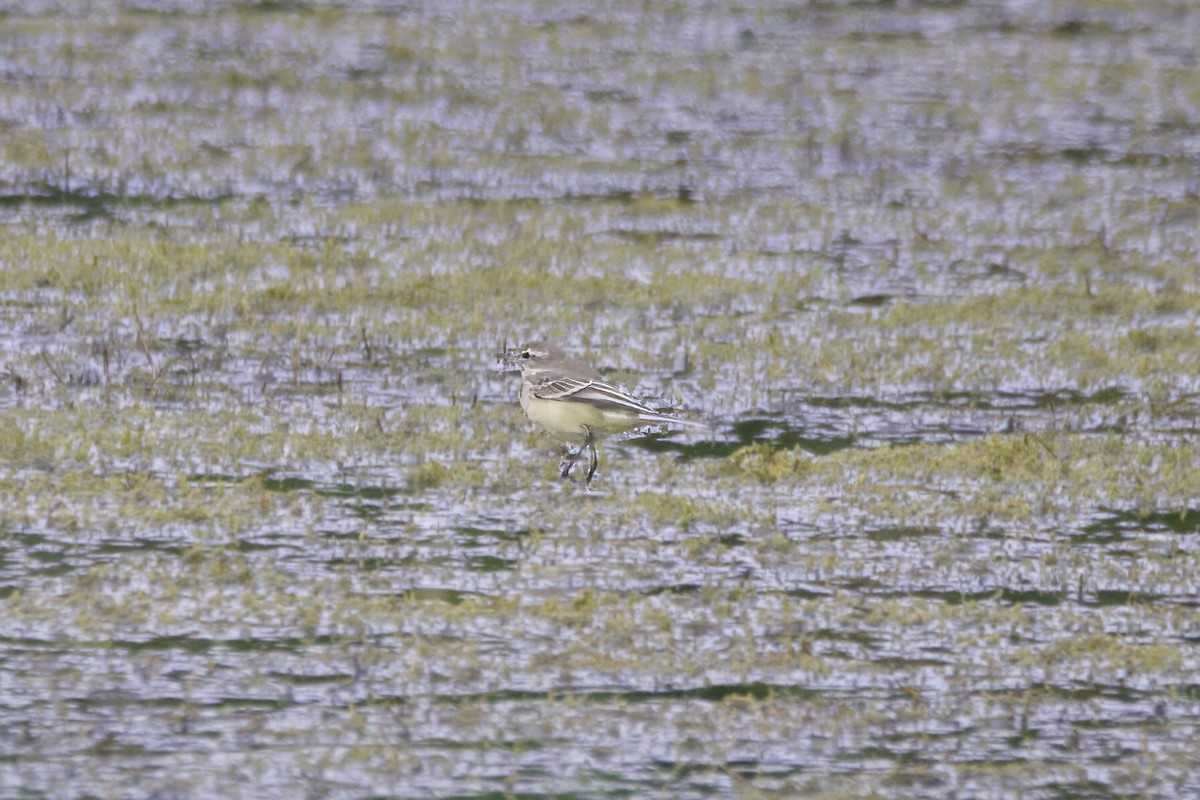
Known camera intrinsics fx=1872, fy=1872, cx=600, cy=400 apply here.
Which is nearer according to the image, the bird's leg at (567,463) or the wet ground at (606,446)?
the wet ground at (606,446)

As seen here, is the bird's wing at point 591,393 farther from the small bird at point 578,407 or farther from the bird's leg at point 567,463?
the bird's leg at point 567,463

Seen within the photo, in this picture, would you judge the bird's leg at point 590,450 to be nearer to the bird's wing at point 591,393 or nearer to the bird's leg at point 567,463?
the bird's leg at point 567,463

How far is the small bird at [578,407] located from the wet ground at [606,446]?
1.27ft

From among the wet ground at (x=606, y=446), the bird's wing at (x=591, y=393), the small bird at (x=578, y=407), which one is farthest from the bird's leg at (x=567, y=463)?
the bird's wing at (x=591, y=393)

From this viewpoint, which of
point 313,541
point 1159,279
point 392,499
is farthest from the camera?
point 1159,279

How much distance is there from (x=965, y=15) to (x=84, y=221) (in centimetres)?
1945

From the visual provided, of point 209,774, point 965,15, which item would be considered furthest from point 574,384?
point 965,15

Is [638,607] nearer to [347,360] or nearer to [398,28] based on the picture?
[347,360]

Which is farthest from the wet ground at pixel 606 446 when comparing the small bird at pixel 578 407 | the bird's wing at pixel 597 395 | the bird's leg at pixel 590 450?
the bird's wing at pixel 597 395

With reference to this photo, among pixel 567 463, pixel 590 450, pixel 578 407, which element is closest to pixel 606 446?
pixel 590 450

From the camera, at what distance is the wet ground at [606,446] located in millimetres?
9195

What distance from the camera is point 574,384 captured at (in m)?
13.2

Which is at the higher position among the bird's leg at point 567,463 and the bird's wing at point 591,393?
the bird's wing at point 591,393

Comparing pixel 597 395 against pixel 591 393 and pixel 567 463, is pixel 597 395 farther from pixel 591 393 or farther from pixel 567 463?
pixel 567 463
